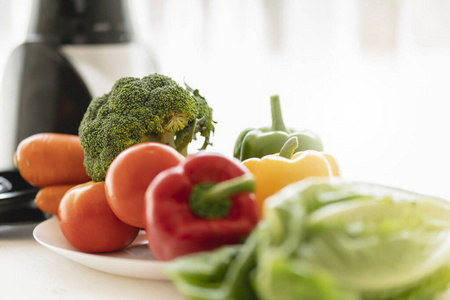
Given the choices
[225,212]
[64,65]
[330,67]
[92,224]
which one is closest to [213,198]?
[225,212]

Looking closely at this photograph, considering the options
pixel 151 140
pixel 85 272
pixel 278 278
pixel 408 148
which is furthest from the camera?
pixel 408 148

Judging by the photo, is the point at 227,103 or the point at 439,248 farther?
the point at 227,103

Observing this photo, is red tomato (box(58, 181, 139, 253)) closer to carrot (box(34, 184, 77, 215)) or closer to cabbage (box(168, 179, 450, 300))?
carrot (box(34, 184, 77, 215))

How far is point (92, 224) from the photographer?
0.73m

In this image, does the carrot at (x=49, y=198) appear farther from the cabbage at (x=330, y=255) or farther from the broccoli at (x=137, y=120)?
the cabbage at (x=330, y=255)

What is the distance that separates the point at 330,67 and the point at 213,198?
4.81ft

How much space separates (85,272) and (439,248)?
485 mm

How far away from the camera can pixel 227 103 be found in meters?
1.92

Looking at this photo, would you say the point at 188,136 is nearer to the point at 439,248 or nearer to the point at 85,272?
the point at 85,272

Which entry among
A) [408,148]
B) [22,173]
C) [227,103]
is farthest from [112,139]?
[408,148]

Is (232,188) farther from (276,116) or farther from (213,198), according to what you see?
(276,116)

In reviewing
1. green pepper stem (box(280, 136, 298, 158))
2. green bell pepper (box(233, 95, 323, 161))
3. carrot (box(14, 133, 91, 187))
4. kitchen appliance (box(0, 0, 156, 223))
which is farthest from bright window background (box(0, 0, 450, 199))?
green pepper stem (box(280, 136, 298, 158))

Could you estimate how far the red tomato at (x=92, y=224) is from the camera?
733 millimetres

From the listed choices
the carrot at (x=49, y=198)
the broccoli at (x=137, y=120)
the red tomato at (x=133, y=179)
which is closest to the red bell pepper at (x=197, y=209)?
the red tomato at (x=133, y=179)
